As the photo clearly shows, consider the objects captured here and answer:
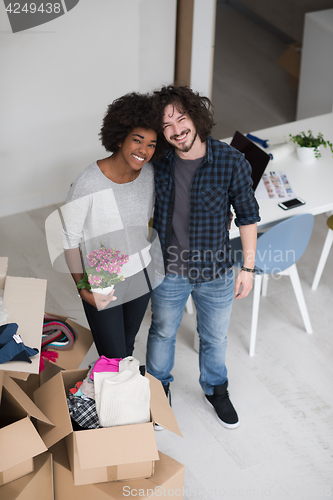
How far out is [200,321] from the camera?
7.33 ft

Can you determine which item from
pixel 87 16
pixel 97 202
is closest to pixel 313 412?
pixel 97 202

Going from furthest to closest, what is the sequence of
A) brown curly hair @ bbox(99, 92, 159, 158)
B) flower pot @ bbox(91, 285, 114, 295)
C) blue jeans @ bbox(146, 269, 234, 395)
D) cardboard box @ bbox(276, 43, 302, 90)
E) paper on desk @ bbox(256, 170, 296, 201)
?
cardboard box @ bbox(276, 43, 302, 90) < paper on desk @ bbox(256, 170, 296, 201) < blue jeans @ bbox(146, 269, 234, 395) < flower pot @ bbox(91, 285, 114, 295) < brown curly hair @ bbox(99, 92, 159, 158)

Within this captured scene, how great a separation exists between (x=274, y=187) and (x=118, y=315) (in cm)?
131

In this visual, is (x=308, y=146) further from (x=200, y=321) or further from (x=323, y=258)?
(x=200, y=321)

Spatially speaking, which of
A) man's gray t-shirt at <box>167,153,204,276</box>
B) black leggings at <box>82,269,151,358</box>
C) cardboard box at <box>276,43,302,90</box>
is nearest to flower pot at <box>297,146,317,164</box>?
man's gray t-shirt at <box>167,153,204,276</box>

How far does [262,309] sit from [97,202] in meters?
1.62

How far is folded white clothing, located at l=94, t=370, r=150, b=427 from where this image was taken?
177 centimetres

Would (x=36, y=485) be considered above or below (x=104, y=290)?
below

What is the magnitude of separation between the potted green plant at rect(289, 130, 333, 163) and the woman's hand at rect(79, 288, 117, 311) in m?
1.70

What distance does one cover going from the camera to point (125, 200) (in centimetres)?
180

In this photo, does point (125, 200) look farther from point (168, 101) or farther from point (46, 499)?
point (46, 499)

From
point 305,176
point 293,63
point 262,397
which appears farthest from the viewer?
point 293,63

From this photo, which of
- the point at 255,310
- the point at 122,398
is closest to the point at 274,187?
the point at 255,310

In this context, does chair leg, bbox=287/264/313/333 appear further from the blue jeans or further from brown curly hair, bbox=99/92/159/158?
brown curly hair, bbox=99/92/159/158
